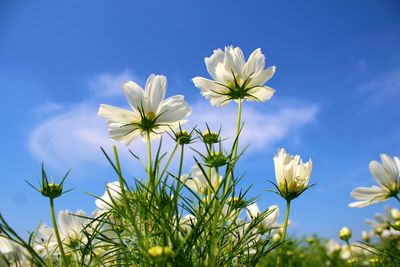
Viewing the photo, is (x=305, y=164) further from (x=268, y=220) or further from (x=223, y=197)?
(x=268, y=220)

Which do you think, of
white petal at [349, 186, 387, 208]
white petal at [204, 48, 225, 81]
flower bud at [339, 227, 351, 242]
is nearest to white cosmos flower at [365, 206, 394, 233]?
flower bud at [339, 227, 351, 242]

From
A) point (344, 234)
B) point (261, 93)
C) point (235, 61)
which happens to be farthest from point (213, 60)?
point (344, 234)

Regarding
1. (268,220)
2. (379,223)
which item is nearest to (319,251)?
(379,223)

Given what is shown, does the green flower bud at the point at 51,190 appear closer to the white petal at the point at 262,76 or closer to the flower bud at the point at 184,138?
the flower bud at the point at 184,138

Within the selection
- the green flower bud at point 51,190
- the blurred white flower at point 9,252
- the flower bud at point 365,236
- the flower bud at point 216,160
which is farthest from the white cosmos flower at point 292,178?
the flower bud at point 365,236

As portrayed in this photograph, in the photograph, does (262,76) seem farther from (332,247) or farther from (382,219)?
(332,247)

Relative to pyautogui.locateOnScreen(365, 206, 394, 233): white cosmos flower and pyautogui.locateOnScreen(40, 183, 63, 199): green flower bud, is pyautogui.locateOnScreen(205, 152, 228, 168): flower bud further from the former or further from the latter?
pyautogui.locateOnScreen(365, 206, 394, 233): white cosmos flower
